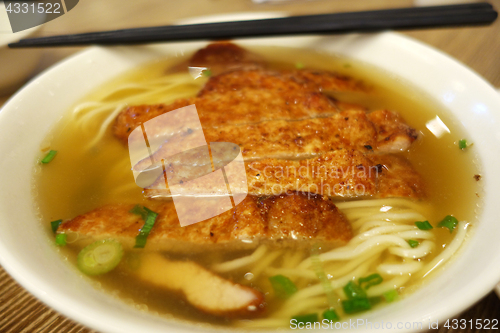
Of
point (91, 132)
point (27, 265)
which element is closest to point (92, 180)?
point (91, 132)

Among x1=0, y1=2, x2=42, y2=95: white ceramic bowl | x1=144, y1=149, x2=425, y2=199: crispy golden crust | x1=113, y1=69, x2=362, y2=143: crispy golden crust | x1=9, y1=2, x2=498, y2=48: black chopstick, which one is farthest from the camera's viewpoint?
x1=0, y1=2, x2=42, y2=95: white ceramic bowl

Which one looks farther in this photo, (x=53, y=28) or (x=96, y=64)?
(x=53, y=28)

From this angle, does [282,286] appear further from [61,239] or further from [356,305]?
[61,239]

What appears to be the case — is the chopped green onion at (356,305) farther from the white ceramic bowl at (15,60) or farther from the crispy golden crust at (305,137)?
the white ceramic bowl at (15,60)

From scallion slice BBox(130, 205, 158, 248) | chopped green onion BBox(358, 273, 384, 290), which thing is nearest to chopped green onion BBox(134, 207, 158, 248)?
scallion slice BBox(130, 205, 158, 248)

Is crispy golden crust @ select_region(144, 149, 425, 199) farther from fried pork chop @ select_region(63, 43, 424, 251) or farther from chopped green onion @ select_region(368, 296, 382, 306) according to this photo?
chopped green onion @ select_region(368, 296, 382, 306)

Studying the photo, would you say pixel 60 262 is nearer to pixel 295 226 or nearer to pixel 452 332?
pixel 295 226

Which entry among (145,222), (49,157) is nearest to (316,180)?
(145,222)

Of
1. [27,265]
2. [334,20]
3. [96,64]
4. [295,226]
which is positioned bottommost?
[295,226]
